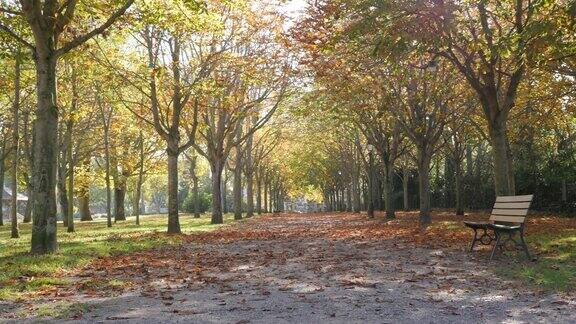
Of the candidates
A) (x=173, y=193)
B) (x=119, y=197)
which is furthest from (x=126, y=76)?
(x=119, y=197)

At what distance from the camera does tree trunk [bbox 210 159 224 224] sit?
1120 inches

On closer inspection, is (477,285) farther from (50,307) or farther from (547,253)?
(50,307)

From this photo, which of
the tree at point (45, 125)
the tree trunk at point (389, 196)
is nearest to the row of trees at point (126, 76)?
the tree at point (45, 125)

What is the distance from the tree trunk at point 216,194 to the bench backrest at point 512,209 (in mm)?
19095

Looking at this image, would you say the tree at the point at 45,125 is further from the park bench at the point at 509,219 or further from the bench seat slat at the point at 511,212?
the bench seat slat at the point at 511,212

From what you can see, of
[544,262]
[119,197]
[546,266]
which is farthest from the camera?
[119,197]

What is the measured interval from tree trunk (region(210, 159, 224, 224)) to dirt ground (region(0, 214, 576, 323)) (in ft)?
54.4

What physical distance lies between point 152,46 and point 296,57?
20.5ft

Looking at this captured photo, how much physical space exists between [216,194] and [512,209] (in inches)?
833

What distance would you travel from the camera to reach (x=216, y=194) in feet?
96.7

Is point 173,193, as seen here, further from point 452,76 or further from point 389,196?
point 389,196

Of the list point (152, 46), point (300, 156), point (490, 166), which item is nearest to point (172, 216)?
point (152, 46)

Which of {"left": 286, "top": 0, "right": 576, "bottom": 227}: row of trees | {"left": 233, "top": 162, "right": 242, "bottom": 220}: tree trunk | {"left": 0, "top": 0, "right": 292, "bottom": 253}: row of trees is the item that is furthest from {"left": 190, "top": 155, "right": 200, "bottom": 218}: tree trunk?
{"left": 286, "top": 0, "right": 576, "bottom": 227}: row of trees

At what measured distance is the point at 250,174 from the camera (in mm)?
41125
